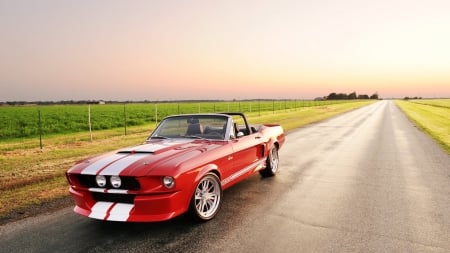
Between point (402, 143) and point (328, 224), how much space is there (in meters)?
10.0

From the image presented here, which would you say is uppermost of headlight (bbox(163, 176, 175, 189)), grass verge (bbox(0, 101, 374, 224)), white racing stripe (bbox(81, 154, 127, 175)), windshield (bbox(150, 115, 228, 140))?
windshield (bbox(150, 115, 228, 140))

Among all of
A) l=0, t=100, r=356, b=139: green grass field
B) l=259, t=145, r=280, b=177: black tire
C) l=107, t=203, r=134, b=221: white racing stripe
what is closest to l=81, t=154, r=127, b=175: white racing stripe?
l=107, t=203, r=134, b=221: white racing stripe

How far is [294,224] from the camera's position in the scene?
15.1 feet

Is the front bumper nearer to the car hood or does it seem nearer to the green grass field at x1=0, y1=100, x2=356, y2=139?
the car hood

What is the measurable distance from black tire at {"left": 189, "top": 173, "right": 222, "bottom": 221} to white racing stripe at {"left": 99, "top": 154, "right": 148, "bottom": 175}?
0.91 meters

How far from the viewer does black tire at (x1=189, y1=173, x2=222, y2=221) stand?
4.55 metres

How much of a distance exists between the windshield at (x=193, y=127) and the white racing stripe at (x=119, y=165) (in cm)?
149

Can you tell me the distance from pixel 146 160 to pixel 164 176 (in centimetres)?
48

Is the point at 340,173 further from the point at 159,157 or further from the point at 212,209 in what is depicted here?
the point at 159,157

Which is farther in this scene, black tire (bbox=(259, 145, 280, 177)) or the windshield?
black tire (bbox=(259, 145, 280, 177))

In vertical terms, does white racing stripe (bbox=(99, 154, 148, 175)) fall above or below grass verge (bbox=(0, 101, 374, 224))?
above

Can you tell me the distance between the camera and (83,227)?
464 centimetres

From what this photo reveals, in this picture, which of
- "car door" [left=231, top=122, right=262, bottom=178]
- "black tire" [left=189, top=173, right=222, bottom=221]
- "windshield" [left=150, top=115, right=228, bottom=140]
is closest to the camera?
"black tire" [left=189, top=173, right=222, bottom=221]

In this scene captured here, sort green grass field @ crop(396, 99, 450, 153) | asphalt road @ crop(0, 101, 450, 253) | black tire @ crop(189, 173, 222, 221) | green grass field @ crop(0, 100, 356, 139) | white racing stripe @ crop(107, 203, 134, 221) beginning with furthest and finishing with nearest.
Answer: green grass field @ crop(0, 100, 356, 139), green grass field @ crop(396, 99, 450, 153), black tire @ crop(189, 173, 222, 221), white racing stripe @ crop(107, 203, 134, 221), asphalt road @ crop(0, 101, 450, 253)
